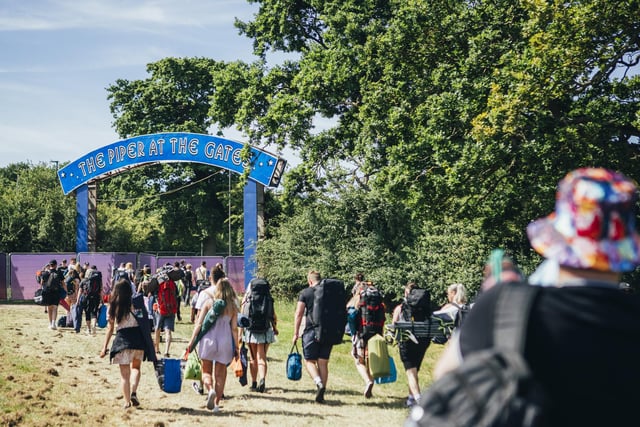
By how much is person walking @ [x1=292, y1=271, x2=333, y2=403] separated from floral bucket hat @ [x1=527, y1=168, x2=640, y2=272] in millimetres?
9540

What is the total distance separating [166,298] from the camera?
1573cm

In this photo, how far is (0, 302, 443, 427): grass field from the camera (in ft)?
33.9

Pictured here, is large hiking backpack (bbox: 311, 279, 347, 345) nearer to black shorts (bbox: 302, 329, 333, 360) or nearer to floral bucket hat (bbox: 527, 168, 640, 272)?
black shorts (bbox: 302, 329, 333, 360)

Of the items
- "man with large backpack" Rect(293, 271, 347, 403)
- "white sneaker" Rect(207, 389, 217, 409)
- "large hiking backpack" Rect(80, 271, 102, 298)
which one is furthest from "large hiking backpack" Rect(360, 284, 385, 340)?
"large hiking backpack" Rect(80, 271, 102, 298)

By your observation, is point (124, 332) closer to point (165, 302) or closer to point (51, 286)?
point (165, 302)

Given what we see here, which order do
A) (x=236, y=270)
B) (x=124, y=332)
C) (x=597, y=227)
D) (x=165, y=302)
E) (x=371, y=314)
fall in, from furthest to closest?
(x=236, y=270)
(x=165, y=302)
(x=371, y=314)
(x=124, y=332)
(x=597, y=227)

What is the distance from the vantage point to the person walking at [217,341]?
1061 cm

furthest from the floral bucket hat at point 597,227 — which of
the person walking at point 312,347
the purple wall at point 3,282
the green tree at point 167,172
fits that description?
the green tree at point 167,172

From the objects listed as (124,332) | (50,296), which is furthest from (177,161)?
(124,332)

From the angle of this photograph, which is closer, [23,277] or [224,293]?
[224,293]

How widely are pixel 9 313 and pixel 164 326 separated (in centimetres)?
1266

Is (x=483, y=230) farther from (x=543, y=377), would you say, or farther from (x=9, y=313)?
(x=543, y=377)

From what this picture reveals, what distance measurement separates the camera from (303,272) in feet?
98.4

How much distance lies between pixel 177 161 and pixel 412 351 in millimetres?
23824
